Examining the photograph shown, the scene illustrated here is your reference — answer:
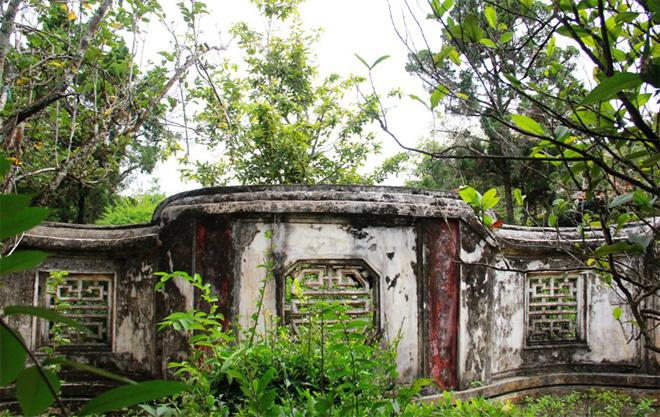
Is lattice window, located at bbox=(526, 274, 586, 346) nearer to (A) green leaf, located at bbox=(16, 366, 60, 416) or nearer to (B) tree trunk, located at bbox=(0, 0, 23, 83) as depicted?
(B) tree trunk, located at bbox=(0, 0, 23, 83)

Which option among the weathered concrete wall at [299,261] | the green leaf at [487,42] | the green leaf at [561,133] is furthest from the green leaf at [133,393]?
the weathered concrete wall at [299,261]

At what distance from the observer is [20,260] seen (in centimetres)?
37

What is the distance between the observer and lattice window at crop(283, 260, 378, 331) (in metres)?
4.49

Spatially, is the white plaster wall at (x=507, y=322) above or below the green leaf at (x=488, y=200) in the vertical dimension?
below

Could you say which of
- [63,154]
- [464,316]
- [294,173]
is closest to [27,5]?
[63,154]

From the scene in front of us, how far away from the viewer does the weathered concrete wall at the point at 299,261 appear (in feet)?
14.8

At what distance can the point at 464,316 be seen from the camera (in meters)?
4.81

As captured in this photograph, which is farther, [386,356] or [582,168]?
[386,356]

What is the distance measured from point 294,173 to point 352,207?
5059 mm

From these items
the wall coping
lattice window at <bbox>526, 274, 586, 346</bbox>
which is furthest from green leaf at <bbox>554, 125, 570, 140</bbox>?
lattice window at <bbox>526, 274, 586, 346</bbox>

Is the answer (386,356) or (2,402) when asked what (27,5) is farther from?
(2,402)

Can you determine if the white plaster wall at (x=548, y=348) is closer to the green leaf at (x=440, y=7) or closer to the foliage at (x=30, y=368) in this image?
the green leaf at (x=440, y=7)

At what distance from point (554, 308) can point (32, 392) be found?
635 cm

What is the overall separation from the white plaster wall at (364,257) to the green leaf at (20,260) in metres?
4.09
